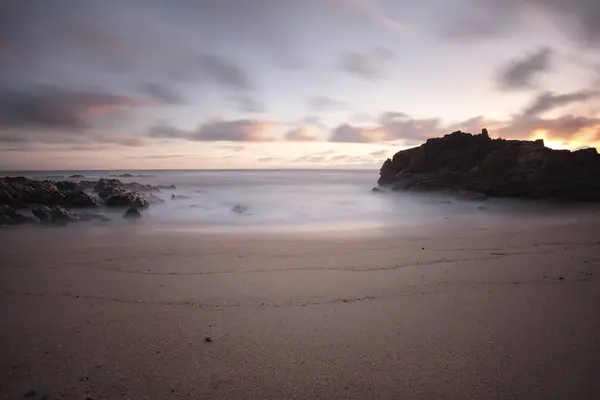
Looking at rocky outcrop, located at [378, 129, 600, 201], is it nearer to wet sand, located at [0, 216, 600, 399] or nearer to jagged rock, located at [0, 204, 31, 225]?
wet sand, located at [0, 216, 600, 399]

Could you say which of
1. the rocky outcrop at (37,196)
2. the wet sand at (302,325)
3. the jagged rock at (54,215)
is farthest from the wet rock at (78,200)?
the wet sand at (302,325)

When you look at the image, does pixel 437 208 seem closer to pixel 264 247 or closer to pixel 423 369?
pixel 264 247

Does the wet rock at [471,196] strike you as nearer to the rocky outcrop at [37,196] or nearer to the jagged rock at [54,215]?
the jagged rock at [54,215]

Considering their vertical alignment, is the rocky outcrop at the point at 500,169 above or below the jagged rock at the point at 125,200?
above

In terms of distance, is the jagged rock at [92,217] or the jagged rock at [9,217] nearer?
the jagged rock at [9,217]

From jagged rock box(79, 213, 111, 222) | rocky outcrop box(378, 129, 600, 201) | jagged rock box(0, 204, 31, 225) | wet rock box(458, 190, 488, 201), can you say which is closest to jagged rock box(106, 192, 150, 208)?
jagged rock box(79, 213, 111, 222)

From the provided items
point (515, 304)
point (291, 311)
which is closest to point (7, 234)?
point (291, 311)

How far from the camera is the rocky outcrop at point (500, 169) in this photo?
1889 cm

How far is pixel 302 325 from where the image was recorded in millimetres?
3352

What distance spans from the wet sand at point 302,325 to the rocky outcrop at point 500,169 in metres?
15.7

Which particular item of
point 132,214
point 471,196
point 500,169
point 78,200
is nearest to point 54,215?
point 132,214

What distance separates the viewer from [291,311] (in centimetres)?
369

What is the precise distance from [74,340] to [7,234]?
8202mm

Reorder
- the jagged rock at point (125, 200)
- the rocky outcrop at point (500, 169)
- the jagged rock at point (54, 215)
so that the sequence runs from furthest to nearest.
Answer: the rocky outcrop at point (500, 169), the jagged rock at point (125, 200), the jagged rock at point (54, 215)
